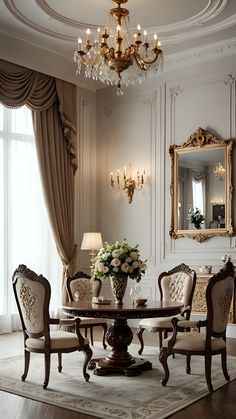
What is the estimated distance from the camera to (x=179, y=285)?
5508 mm

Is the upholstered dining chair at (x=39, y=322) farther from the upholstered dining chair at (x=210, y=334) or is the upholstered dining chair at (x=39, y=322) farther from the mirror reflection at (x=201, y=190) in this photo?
the mirror reflection at (x=201, y=190)

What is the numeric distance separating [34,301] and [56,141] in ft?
11.1

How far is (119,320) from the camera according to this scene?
4738 mm

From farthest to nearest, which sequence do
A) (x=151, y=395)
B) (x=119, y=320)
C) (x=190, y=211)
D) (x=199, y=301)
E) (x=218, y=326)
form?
(x=190, y=211), (x=199, y=301), (x=119, y=320), (x=218, y=326), (x=151, y=395)

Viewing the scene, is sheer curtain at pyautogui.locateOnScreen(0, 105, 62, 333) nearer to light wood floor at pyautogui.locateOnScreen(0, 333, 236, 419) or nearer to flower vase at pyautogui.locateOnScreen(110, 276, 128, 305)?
flower vase at pyautogui.locateOnScreen(110, 276, 128, 305)

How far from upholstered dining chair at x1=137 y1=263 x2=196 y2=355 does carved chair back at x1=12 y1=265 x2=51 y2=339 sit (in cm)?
131

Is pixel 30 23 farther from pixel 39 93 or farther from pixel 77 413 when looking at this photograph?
pixel 77 413

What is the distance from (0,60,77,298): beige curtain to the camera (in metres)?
6.84

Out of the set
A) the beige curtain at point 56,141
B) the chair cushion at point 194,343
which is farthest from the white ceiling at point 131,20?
the chair cushion at point 194,343

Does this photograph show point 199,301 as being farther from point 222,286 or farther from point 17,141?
point 17,141

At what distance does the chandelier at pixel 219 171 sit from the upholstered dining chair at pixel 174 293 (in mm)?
1543

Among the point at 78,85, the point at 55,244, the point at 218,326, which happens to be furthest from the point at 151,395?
the point at 78,85

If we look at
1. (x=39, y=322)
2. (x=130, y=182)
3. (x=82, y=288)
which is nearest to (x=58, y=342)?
(x=39, y=322)

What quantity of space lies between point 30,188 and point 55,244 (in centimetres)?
78
